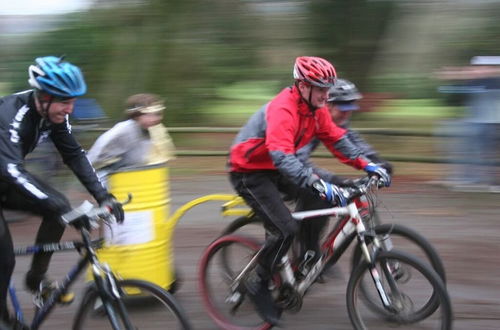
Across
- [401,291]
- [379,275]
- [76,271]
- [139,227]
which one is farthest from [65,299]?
[401,291]

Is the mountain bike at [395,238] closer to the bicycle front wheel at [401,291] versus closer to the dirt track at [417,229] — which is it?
the bicycle front wheel at [401,291]

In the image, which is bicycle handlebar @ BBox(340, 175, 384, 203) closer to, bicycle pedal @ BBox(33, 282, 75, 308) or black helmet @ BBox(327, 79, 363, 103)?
black helmet @ BBox(327, 79, 363, 103)

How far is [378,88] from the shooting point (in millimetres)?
10844

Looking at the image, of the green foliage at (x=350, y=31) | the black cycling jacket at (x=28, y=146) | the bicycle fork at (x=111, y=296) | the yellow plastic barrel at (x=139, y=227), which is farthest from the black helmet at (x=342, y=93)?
the green foliage at (x=350, y=31)

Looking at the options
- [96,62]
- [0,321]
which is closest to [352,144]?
[0,321]

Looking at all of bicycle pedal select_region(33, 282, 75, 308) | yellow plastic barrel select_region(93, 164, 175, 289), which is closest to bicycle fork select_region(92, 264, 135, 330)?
bicycle pedal select_region(33, 282, 75, 308)

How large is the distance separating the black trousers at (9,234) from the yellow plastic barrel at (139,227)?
66 centimetres

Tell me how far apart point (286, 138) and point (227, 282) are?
1.35 metres

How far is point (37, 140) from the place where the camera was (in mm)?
3863

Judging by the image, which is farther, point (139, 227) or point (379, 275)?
point (139, 227)

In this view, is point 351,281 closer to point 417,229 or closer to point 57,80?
point 57,80

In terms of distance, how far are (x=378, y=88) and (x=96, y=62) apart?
15.7 ft

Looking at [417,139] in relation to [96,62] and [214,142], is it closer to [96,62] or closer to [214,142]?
[214,142]

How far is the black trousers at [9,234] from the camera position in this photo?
3629 mm
